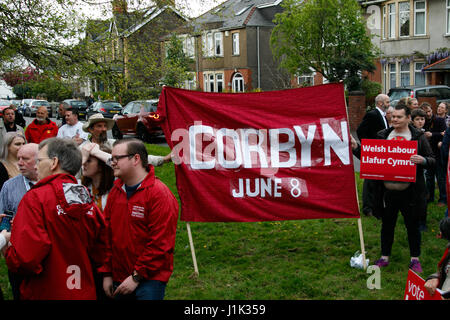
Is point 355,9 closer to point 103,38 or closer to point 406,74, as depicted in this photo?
point 406,74

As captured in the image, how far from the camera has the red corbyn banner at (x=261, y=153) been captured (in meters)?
6.17

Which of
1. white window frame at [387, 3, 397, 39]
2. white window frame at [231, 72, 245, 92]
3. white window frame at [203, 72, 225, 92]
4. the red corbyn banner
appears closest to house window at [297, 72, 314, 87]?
white window frame at [387, 3, 397, 39]

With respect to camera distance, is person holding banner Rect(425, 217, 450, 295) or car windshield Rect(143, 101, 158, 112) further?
car windshield Rect(143, 101, 158, 112)

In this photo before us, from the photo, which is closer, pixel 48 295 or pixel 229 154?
pixel 48 295

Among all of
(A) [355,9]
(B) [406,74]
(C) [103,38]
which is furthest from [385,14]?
(C) [103,38]

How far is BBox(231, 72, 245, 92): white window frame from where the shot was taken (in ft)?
155

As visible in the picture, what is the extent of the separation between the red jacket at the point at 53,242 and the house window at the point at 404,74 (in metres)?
33.7

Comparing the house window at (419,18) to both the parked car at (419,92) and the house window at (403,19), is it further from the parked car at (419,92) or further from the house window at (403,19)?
the parked car at (419,92)

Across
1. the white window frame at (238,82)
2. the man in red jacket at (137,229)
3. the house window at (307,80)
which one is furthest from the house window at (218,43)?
the man in red jacket at (137,229)

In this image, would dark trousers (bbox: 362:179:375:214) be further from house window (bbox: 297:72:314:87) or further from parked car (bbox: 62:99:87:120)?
parked car (bbox: 62:99:87:120)

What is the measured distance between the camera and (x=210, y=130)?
20.4 feet

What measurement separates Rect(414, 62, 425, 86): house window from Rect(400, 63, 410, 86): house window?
57 centimetres

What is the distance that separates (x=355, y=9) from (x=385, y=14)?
791cm

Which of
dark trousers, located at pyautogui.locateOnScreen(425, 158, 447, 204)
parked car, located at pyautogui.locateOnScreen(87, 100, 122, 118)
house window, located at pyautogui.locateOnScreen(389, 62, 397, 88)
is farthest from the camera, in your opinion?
house window, located at pyautogui.locateOnScreen(389, 62, 397, 88)
